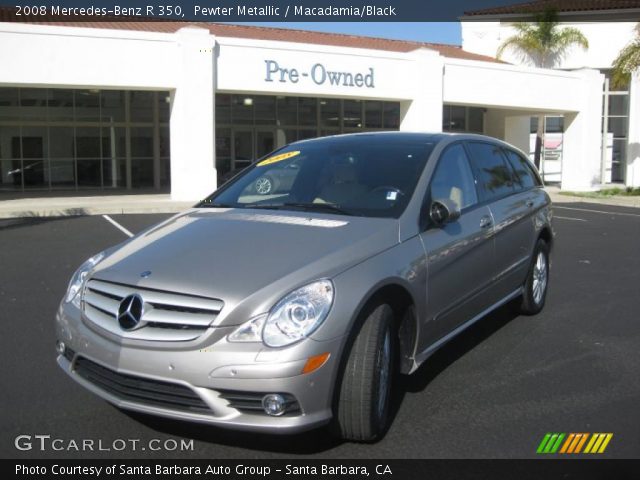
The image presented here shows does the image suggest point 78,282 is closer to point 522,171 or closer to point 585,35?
point 522,171

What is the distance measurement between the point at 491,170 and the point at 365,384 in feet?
9.39

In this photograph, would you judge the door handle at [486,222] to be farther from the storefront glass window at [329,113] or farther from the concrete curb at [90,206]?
the storefront glass window at [329,113]

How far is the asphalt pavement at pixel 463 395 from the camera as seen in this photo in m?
3.61

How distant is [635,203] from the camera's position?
2144 centimetres

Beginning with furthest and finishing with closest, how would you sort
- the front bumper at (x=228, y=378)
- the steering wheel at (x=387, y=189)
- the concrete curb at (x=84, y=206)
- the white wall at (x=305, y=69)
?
the white wall at (x=305, y=69)
the concrete curb at (x=84, y=206)
the steering wheel at (x=387, y=189)
the front bumper at (x=228, y=378)

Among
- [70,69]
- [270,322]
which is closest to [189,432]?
[270,322]

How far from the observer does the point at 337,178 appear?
4.66 m

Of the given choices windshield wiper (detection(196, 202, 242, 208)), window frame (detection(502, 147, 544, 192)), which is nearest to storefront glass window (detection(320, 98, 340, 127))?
window frame (detection(502, 147, 544, 192))

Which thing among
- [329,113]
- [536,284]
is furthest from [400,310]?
[329,113]

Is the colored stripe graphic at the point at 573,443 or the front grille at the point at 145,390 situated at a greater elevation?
the front grille at the point at 145,390

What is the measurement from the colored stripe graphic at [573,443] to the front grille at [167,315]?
1956 millimetres

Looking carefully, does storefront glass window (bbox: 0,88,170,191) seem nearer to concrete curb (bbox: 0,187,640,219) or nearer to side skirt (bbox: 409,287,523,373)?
concrete curb (bbox: 0,187,640,219)

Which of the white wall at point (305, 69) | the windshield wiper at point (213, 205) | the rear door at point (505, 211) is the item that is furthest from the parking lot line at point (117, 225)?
the rear door at point (505, 211)

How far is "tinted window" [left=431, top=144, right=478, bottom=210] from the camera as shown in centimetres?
460
